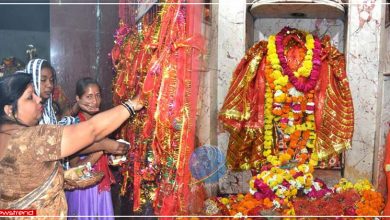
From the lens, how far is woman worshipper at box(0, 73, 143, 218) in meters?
1.57

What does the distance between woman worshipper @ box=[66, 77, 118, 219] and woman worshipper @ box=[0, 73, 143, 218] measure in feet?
0.27

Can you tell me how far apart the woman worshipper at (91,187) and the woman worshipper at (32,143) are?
83 millimetres

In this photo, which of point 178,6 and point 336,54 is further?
point 336,54

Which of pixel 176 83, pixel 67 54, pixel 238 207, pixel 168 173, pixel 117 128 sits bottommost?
pixel 238 207

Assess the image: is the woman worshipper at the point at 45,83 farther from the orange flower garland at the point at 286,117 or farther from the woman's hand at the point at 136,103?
the orange flower garland at the point at 286,117

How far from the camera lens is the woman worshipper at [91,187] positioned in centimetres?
170

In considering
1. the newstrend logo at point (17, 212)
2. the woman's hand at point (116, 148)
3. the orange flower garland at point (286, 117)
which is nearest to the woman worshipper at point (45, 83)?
the woman's hand at point (116, 148)

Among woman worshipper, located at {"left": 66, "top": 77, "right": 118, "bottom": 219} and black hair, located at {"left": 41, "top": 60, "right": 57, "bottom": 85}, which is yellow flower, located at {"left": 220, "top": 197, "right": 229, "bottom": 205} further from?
black hair, located at {"left": 41, "top": 60, "right": 57, "bottom": 85}

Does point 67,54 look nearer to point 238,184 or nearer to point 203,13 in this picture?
point 203,13

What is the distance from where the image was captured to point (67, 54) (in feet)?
5.57

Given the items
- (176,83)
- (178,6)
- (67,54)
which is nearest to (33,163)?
(67,54)

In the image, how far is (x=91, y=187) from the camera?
1761 millimetres

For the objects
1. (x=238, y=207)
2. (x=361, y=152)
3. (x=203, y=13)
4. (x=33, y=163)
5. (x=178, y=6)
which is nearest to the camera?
(x=33, y=163)

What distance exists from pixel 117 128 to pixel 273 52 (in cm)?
96
